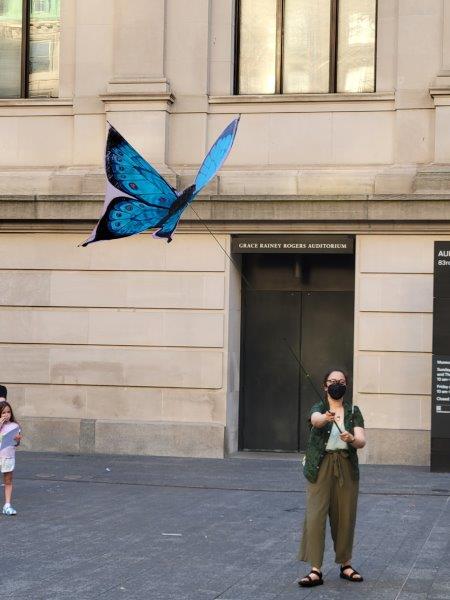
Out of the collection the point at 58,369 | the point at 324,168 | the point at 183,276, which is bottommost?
the point at 58,369

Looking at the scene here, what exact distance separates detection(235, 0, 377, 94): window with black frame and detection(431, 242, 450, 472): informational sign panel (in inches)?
140

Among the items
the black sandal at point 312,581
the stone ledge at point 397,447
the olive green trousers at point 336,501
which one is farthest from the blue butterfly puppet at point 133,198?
the black sandal at point 312,581

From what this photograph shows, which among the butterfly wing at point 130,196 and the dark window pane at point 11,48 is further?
the dark window pane at point 11,48

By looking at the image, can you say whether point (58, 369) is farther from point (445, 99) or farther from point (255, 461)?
point (445, 99)

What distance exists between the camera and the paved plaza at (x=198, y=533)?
9.36 metres

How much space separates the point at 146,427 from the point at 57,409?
163cm

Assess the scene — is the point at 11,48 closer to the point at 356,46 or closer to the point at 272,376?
the point at 356,46

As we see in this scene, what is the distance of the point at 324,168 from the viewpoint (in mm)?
19500

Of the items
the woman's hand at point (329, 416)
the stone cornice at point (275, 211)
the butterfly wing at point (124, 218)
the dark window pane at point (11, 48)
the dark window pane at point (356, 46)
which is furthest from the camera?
the dark window pane at point (11, 48)

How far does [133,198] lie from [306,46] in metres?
5.19

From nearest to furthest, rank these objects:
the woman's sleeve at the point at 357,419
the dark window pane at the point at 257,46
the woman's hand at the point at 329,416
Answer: the woman's hand at the point at 329,416, the woman's sleeve at the point at 357,419, the dark window pane at the point at 257,46

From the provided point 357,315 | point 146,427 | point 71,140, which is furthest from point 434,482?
point 71,140

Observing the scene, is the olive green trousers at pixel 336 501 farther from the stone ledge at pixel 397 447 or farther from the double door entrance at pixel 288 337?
the double door entrance at pixel 288 337

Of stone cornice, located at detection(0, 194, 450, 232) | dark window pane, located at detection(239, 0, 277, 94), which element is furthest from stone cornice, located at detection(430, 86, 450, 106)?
dark window pane, located at detection(239, 0, 277, 94)
